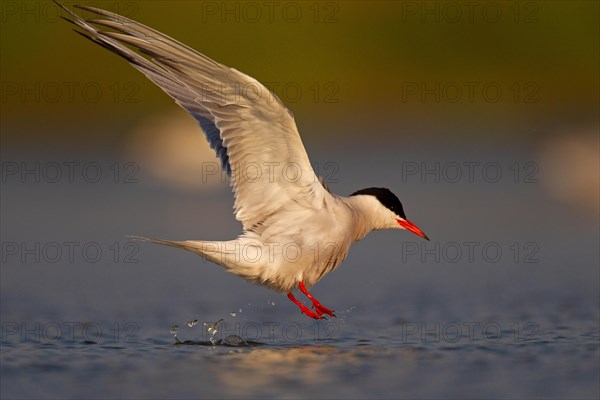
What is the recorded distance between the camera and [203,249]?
7.89 metres

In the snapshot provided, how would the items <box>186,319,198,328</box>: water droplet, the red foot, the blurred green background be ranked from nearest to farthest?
the red foot → <box>186,319,198,328</box>: water droplet → the blurred green background

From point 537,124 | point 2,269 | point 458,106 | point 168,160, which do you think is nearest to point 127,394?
point 2,269

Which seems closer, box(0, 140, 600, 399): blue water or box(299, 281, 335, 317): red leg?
box(0, 140, 600, 399): blue water

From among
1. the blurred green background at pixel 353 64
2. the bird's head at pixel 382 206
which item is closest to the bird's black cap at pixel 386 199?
the bird's head at pixel 382 206

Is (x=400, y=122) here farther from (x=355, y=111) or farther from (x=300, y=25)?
(x=300, y=25)

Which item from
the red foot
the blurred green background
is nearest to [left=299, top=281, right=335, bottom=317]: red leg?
the red foot

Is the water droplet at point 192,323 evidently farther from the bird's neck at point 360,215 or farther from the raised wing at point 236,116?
the bird's neck at point 360,215

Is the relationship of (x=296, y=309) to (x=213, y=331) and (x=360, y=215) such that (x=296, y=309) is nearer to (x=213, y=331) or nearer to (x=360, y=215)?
(x=213, y=331)

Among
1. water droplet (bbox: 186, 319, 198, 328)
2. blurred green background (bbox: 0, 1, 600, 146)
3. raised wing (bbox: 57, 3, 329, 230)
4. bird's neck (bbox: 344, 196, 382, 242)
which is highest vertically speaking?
blurred green background (bbox: 0, 1, 600, 146)

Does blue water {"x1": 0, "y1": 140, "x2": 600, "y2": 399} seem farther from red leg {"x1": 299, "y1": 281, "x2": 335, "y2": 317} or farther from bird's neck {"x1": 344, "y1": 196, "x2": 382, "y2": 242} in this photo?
bird's neck {"x1": 344, "y1": 196, "x2": 382, "y2": 242}

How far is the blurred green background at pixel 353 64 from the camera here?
18.5m

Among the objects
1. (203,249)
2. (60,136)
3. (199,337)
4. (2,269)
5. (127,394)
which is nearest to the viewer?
(127,394)

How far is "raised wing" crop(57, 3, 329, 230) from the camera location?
7.34 m

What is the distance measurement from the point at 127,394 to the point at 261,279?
57.1 inches
